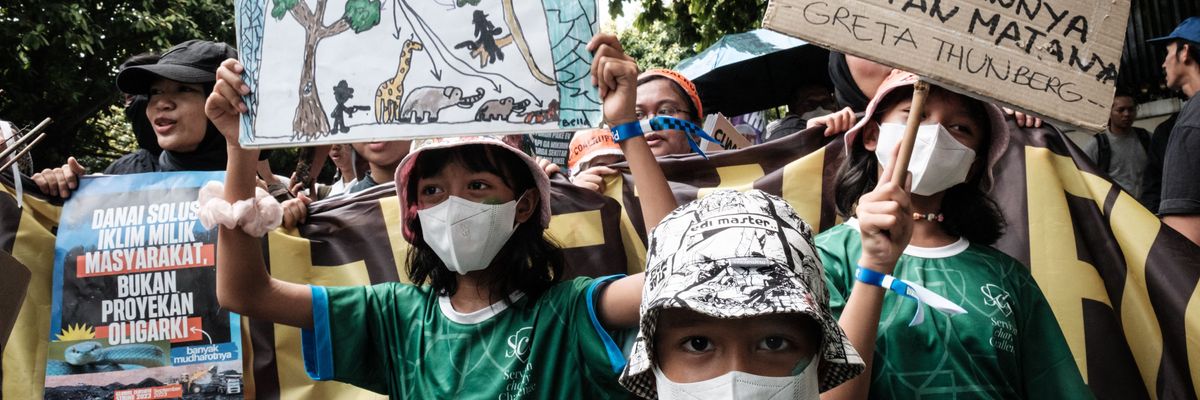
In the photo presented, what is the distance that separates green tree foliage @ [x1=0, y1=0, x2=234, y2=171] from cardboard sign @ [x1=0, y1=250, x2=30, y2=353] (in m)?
10.6

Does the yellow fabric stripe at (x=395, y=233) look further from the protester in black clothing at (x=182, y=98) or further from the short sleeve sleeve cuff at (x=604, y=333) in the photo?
the short sleeve sleeve cuff at (x=604, y=333)

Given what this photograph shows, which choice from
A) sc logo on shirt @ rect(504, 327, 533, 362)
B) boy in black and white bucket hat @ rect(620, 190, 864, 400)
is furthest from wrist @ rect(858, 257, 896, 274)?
sc logo on shirt @ rect(504, 327, 533, 362)

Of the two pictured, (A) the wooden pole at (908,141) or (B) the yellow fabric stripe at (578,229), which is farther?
(B) the yellow fabric stripe at (578,229)

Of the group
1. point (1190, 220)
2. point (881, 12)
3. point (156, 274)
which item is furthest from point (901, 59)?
point (156, 274)

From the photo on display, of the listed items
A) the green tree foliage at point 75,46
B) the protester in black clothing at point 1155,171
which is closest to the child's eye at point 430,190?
the protester in black clothing at point 1155,171

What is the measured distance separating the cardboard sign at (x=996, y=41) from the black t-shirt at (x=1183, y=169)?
1908 mm

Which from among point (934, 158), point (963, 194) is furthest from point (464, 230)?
point (963, 194)

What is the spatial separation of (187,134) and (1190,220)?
3.66m

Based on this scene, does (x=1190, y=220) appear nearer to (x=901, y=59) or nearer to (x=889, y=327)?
(x=889, y=327)

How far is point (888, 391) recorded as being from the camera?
2.71m

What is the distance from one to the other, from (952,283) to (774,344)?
2.41 ft

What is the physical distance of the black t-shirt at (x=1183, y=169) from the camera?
13.5ft

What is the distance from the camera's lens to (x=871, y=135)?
3102 millimetres

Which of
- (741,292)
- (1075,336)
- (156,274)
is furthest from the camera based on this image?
(156,274)
